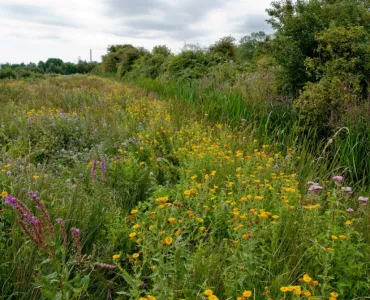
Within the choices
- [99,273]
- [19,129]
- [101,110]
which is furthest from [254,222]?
[101,110]

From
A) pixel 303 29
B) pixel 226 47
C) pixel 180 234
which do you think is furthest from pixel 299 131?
pixel 226 47

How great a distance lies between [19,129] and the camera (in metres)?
5.36

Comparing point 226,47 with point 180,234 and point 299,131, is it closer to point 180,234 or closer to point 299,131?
point 299,131

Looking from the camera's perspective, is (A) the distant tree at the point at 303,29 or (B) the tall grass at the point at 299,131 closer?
(B) the tall grass at the point at 299,131

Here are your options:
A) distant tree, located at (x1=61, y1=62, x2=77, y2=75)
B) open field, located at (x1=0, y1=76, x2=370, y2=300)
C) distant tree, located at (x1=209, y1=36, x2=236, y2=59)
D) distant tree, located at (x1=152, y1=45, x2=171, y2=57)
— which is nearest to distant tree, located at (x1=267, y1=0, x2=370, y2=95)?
open field, located at (x1=0, y1=76, x2=370, y2=300)

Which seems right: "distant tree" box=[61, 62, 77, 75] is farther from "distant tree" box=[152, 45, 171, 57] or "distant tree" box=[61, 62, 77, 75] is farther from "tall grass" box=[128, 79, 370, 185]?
"tall grass" box=[128, 79, 370, 185]

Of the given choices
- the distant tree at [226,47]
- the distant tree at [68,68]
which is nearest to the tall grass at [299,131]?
the distant tree at [226,47]

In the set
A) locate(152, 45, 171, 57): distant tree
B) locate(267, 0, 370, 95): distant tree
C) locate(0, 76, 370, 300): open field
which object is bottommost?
locate(0, 76, 370, 300): open field

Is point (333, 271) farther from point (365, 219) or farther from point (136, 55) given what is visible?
point (136, 55)

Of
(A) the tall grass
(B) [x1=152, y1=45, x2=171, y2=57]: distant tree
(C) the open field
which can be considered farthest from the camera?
(B) [x1=152, y1=45, x2=171, y2=57]: distant tree

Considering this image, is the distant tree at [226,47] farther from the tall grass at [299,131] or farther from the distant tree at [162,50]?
the tall grass at [299,131]

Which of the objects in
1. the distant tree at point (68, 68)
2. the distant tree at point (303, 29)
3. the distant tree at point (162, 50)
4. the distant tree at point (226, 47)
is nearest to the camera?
the distant tree at point (303, 29)

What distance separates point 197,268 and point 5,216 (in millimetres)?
1393

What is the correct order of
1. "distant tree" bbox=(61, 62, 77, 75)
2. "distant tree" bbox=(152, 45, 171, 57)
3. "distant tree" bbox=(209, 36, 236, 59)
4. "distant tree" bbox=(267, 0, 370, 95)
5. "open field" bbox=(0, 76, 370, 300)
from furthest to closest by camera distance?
"distant tree" bbox=(61, 62, 77, 75), "distant tree" bbox=(152, 45, 171, 57), "distant tree" bbox=(209, 36, 236, 59), "distant tree" bbox=(267, 0, 370, 95), "open field" bbox=(0, 76, 370, 300)
